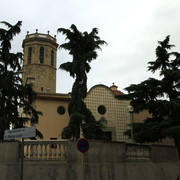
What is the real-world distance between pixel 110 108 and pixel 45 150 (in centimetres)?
1380

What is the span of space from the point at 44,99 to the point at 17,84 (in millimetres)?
8874

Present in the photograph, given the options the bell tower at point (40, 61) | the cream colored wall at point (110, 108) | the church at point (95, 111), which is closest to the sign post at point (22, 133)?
the church at point (95, 111)

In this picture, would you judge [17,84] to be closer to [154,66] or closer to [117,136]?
[154,66]

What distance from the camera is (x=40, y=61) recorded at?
36.0m

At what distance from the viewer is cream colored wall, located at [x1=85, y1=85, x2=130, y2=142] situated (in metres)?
21.6

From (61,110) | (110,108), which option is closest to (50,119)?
(61,110)

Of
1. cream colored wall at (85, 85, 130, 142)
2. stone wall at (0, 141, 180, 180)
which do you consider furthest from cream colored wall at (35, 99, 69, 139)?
stone wall at (0, 141, 180, 180)

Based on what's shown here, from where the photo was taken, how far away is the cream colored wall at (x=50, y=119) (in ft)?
65.4

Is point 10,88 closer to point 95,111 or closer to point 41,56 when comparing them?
point 95,111

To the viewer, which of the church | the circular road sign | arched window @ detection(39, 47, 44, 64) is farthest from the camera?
arched window @ detection(39, 47, 44, 64)

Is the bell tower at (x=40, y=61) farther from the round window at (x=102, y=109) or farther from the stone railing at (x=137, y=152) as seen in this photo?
the stone railing at (x=137, y=152)

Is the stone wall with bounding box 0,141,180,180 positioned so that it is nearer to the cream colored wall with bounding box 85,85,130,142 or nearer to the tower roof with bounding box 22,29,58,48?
the cream colored wall with bounding box 85,85,130,142

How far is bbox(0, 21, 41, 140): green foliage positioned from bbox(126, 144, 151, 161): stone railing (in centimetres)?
558

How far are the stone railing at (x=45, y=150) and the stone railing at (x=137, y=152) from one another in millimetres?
3190
